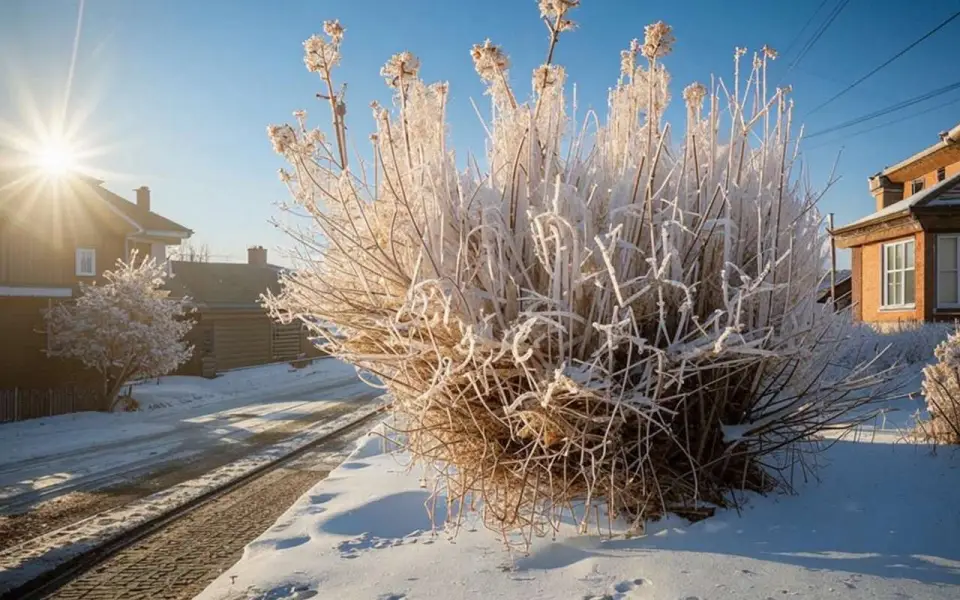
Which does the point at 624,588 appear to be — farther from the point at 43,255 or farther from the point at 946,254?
the point at 43,255

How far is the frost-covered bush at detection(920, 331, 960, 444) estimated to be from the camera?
4433mm

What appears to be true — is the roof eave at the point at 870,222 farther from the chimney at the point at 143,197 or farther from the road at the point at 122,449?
the chimney at the point at 143,197

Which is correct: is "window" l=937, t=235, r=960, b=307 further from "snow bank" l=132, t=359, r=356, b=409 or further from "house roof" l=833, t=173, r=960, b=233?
"snow bank" l=132, t=359, r=356, b=409

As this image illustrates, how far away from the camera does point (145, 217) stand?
1064 inches

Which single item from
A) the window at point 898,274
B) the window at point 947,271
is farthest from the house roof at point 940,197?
the window at point 898,274

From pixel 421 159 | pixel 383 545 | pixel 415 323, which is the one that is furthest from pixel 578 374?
Answer: pixel 383 545

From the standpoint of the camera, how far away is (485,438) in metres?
2.68

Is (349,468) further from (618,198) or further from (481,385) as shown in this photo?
(618,198)

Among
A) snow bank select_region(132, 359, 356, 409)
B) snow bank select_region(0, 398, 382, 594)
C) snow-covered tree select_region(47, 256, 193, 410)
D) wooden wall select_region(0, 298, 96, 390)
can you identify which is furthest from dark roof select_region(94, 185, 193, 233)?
snow bank select_region(0, 398, 382, 594)

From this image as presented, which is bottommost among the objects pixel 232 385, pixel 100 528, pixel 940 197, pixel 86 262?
pixel 232 385

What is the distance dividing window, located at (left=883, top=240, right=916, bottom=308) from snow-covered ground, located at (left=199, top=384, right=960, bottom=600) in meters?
13.8

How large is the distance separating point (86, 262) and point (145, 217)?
622cm

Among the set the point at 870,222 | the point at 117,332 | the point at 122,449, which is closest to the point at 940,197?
the point at 870,222

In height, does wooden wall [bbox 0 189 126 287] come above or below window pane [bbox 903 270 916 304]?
above
